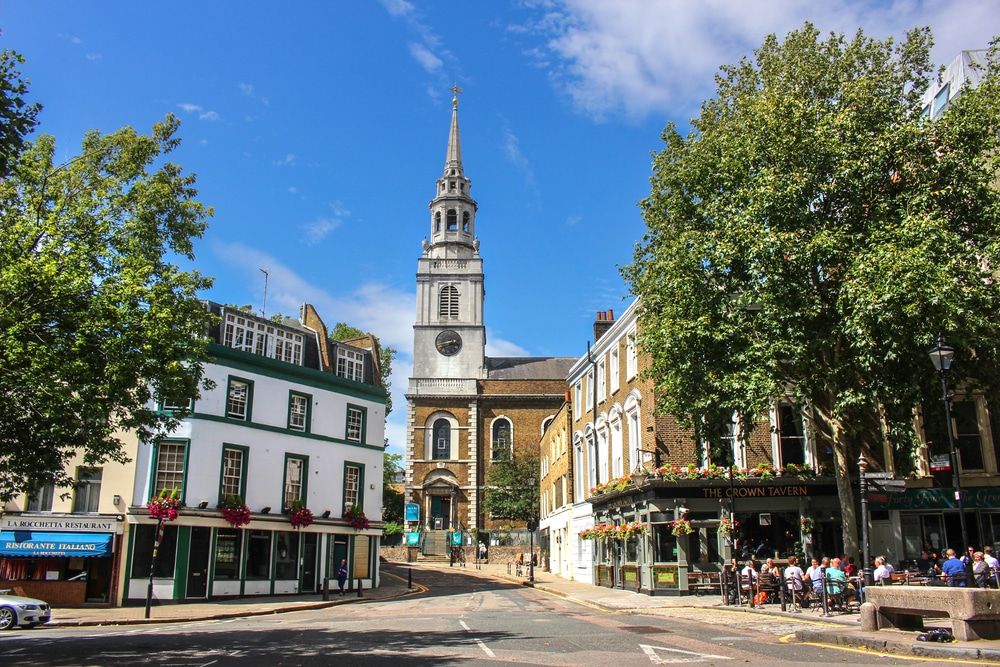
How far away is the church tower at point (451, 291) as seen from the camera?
6988cm

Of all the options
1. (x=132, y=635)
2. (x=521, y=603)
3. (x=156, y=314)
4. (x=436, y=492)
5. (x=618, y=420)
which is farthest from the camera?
(x=436, y=492)

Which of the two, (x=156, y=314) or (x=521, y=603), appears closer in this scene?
(x=156, y=314)

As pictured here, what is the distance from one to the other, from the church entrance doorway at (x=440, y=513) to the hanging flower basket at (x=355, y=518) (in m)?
32.2

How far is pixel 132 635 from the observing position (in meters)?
17.3

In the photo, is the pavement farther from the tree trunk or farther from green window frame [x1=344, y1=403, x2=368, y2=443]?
green window frame [x1=344, y1=403, x2=368, y2=443]

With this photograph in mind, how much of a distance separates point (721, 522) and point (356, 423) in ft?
54.3

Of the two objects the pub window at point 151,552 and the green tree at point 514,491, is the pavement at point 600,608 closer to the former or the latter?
the pub window at point 151,552

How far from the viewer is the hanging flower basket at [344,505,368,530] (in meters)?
32.8

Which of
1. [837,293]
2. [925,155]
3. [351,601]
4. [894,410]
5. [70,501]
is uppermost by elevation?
[925,155]

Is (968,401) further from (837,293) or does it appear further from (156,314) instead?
(156,314)

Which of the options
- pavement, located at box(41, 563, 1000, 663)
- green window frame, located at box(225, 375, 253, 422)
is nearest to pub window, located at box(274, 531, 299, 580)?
pavement, located at box(41, 563, 1000, 663)

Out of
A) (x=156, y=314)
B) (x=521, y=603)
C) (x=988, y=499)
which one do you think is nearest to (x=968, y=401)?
(x=988, y=499)

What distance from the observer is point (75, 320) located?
14.1 m

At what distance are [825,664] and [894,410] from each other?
492 inches
